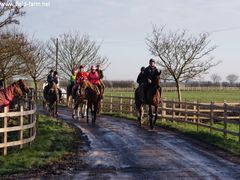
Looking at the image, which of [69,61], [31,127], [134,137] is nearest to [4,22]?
[31,127]

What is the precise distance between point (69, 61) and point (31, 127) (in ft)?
106

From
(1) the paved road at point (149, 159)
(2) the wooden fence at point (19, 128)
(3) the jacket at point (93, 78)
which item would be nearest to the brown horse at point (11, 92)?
(2) the wooden fence at point (19, 128)

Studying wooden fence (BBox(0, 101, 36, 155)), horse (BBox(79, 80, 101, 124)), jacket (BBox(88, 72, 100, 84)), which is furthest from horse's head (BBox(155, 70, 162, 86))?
wooden fence (BBox(0, 101, 36, 155))

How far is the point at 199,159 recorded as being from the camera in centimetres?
1139

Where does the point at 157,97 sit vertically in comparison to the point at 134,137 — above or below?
above

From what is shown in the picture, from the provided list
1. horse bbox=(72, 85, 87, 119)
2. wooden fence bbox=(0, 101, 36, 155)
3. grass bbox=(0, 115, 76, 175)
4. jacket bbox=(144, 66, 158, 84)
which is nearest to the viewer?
grass bbox=(0, 115, 76, 175)

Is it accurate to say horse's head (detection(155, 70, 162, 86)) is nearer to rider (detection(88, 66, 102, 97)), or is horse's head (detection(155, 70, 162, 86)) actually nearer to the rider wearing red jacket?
rider (detection(88, 66, 102, 97))

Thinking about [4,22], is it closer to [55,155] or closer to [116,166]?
[55,155]

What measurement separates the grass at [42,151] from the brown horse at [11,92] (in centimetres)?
160

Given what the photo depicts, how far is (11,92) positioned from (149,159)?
6.61m

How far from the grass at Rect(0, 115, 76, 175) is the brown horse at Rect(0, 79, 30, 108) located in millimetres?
1596

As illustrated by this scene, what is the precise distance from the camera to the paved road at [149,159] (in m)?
9.47

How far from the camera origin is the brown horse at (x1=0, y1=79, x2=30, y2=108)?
1502 cm

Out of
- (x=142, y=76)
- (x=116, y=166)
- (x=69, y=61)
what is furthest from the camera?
(x=69, y=61)
